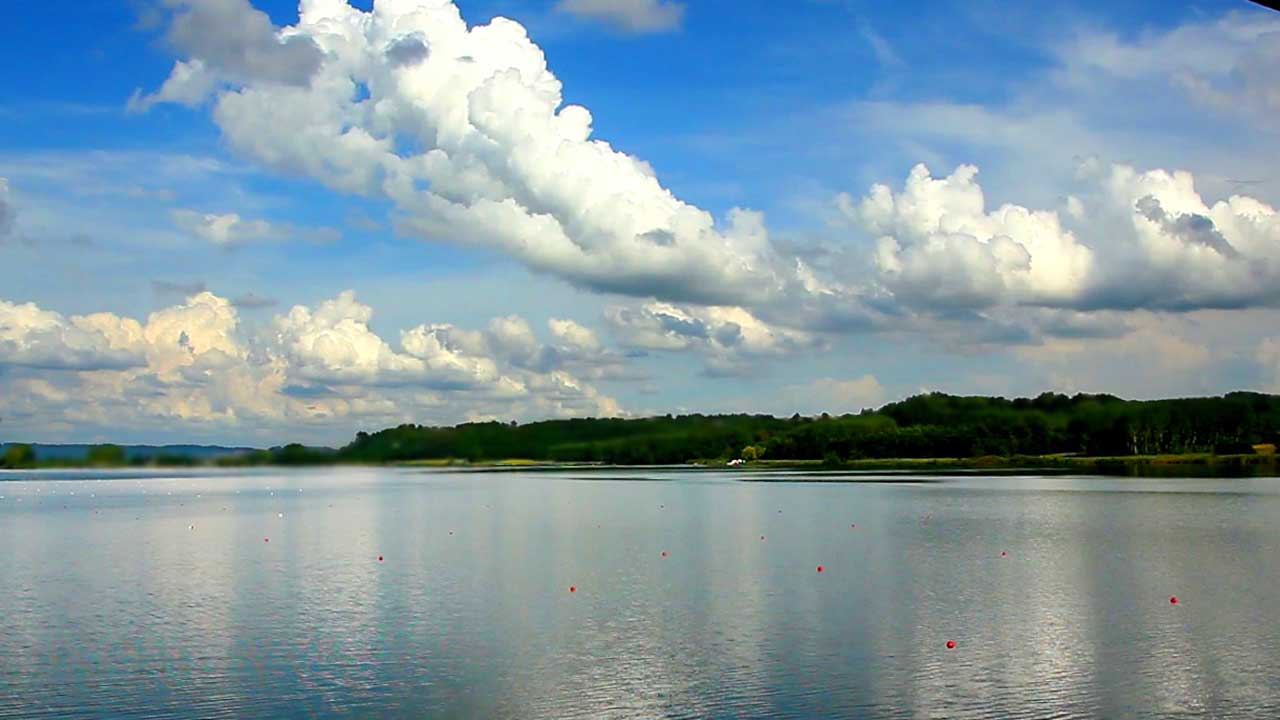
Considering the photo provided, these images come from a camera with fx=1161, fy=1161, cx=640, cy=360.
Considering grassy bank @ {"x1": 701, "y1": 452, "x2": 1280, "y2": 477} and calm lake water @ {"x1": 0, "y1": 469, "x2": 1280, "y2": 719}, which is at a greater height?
grassy bank @ {"x1": 701, "y1": 452, "x2": 1280, "y2": 477}

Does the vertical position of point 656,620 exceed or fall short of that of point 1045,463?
it falls short

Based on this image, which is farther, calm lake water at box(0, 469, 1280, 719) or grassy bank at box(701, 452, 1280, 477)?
grassy bank at box(701, 452, 1280, 477)

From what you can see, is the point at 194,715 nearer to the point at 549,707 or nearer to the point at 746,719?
the point at 549,707

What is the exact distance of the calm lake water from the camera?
16.3m

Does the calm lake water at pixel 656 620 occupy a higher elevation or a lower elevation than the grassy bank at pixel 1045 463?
lower

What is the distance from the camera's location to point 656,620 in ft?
73.4

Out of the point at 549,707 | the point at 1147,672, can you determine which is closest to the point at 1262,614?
the point at 1147,672

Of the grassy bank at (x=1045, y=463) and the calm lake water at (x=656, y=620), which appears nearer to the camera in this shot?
the calm lake water at (x=656, y=620)

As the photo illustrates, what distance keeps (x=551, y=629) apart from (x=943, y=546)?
17710 millimetres

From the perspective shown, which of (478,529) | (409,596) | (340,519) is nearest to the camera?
(409,596)

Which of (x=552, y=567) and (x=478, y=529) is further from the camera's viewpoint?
(x=478, y=529)

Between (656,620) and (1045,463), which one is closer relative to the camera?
(656,620)

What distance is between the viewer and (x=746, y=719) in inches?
586

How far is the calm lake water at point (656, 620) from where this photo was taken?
16.3m
